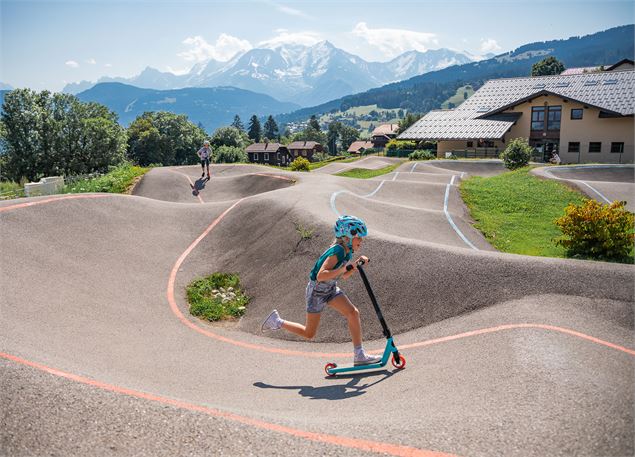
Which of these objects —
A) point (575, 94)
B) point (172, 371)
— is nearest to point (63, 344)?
point (172, 371)

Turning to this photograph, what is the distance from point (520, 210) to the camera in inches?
808

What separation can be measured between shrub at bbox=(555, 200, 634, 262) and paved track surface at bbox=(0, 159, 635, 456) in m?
3.29

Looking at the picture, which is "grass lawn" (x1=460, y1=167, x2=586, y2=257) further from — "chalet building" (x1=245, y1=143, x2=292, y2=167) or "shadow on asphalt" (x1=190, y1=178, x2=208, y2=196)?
"chalet building" (x1=245, y1=143, x2=292, y2=167)

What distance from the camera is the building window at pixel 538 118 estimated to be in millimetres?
54375

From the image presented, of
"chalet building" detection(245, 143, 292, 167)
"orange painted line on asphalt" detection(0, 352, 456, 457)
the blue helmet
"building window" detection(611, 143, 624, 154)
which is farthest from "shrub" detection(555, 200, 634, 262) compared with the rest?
"chalet building" detection(245, 143, 292, 167)

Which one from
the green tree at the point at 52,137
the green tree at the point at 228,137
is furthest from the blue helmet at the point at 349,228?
the green tree at the point at 228,137

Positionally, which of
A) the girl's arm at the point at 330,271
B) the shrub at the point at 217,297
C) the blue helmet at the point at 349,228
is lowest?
the shrub at the point at 217,297

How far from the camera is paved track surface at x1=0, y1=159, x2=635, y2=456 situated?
4.80 m

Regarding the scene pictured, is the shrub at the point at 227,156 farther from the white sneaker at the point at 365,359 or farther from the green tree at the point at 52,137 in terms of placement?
the white sneaker at the point at 365,359

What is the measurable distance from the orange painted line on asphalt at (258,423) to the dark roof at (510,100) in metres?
53.7

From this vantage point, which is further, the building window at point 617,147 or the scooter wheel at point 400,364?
the building window at point 617,147

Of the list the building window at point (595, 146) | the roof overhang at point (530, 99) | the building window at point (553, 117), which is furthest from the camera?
the building window at point (553, 117)

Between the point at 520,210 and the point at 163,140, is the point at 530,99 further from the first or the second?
the point at 163,140

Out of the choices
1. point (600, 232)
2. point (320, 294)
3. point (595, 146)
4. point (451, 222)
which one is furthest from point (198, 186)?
point (595, 146)
